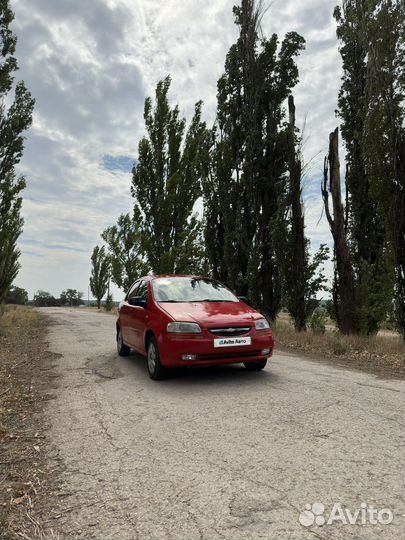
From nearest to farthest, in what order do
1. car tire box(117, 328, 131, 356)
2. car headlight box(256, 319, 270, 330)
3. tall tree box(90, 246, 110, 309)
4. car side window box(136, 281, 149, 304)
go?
car headlight box(256, 319, 270, 330)
car side window box(136, 281, 149, 304)
car tire box(117, 328, 131, 356)
tall tree box(90, 246, 110, 309)

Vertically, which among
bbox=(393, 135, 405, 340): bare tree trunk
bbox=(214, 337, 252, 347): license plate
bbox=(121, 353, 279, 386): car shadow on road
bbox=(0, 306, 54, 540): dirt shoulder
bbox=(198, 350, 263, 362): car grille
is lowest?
bbox=(0, 306, 54, 540): dirt shoulder

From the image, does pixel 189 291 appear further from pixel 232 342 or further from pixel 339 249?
pixel 339 249

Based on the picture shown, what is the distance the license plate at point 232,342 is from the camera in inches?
237

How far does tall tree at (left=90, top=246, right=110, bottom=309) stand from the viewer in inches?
2188

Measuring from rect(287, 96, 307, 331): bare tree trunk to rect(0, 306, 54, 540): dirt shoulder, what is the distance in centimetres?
772

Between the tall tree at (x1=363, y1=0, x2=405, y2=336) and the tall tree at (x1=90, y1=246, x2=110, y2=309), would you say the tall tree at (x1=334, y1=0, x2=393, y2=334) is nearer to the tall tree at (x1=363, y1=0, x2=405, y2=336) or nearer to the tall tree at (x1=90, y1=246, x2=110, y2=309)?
the tall tree at (x1=363, y1=0, x2=405, y2=336)

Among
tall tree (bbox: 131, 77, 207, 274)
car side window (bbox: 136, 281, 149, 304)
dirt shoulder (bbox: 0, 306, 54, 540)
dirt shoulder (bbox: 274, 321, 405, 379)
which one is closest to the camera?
dirt shoulder (bbox: 0, 306, 54, 540)

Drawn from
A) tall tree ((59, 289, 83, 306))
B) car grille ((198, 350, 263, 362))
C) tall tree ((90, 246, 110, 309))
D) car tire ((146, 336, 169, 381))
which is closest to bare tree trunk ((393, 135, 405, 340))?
car grille ((198, 350, 263, 362))

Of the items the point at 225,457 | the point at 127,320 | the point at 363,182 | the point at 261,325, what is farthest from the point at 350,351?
the point at 225,457

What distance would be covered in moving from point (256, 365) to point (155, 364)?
168cm

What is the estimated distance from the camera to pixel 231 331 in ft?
20.3

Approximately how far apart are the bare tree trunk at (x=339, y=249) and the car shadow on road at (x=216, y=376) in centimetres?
537

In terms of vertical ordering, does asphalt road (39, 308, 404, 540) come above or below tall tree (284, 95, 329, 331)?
below

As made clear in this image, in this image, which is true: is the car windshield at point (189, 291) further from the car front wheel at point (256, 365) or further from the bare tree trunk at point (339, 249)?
the bare tree trunk at point (339, 249)
